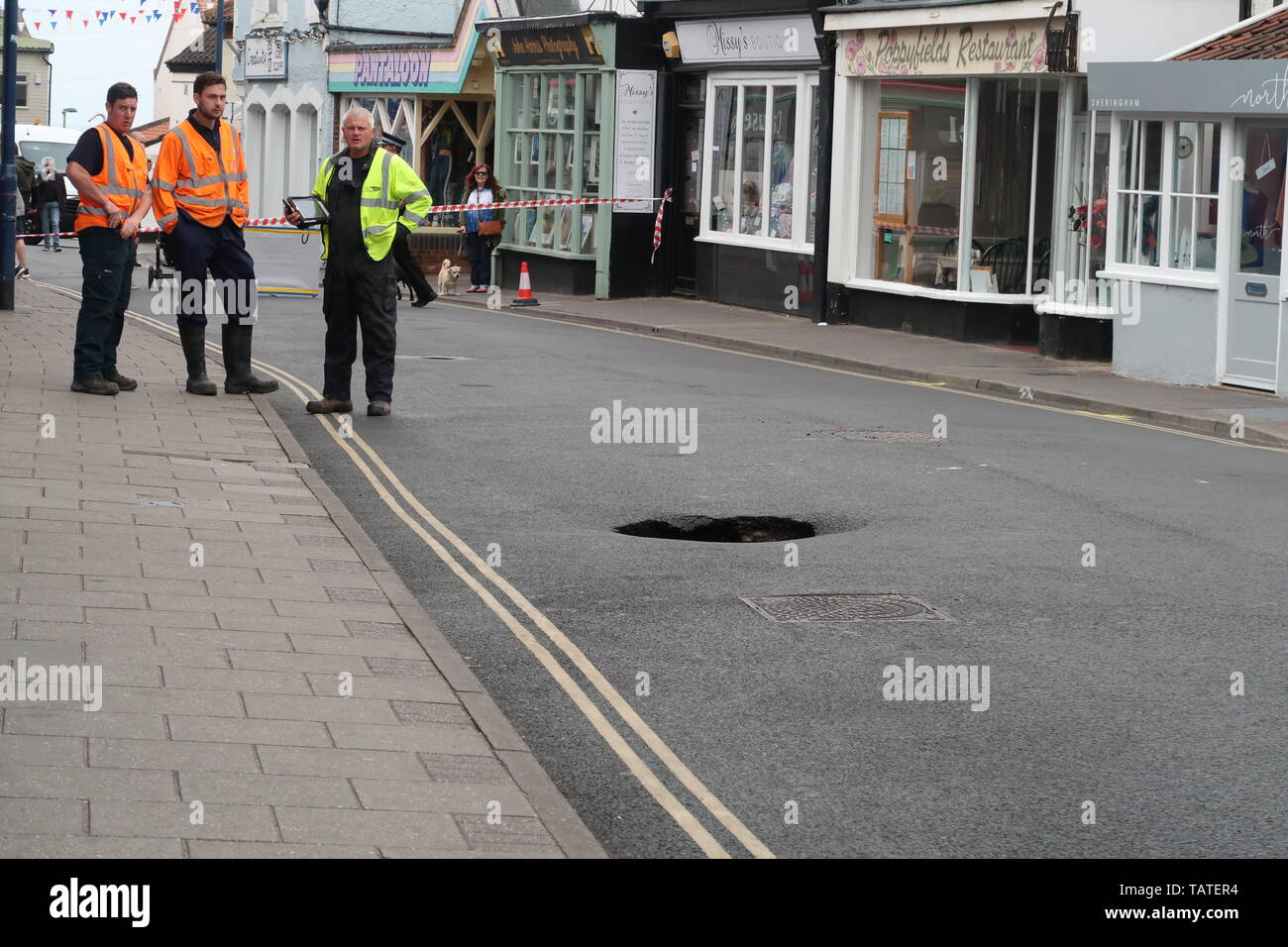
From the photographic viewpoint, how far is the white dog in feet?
97.2

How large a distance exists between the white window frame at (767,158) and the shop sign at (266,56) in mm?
20378

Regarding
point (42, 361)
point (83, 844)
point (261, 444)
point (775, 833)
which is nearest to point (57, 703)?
point (83, 844)

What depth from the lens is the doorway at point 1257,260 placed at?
1702 cm

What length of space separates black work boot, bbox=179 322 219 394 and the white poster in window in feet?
50.8

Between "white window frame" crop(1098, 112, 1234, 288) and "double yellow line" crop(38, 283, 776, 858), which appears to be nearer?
"double yellow line" crop(38, 283, 776, 858)

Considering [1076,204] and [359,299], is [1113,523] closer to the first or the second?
[359,299]

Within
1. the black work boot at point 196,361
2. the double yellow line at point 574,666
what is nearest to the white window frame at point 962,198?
the black work boot at point 196,361

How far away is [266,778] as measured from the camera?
5.33 meters

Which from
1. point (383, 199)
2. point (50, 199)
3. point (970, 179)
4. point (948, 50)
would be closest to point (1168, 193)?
point (970, 179)

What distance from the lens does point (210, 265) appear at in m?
13.4

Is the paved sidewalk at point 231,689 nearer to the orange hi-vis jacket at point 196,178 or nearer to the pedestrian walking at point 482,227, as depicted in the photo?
the orange hi-vis jacket at point 196,178

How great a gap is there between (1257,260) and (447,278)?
15.2m

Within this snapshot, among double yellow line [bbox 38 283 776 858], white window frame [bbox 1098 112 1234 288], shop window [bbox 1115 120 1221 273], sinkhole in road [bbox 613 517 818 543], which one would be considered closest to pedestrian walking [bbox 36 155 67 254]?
white window frame [bbox 1098 112 1234 288]

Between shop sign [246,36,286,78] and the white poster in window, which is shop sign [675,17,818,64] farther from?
shop sign [246,36,286,78]
